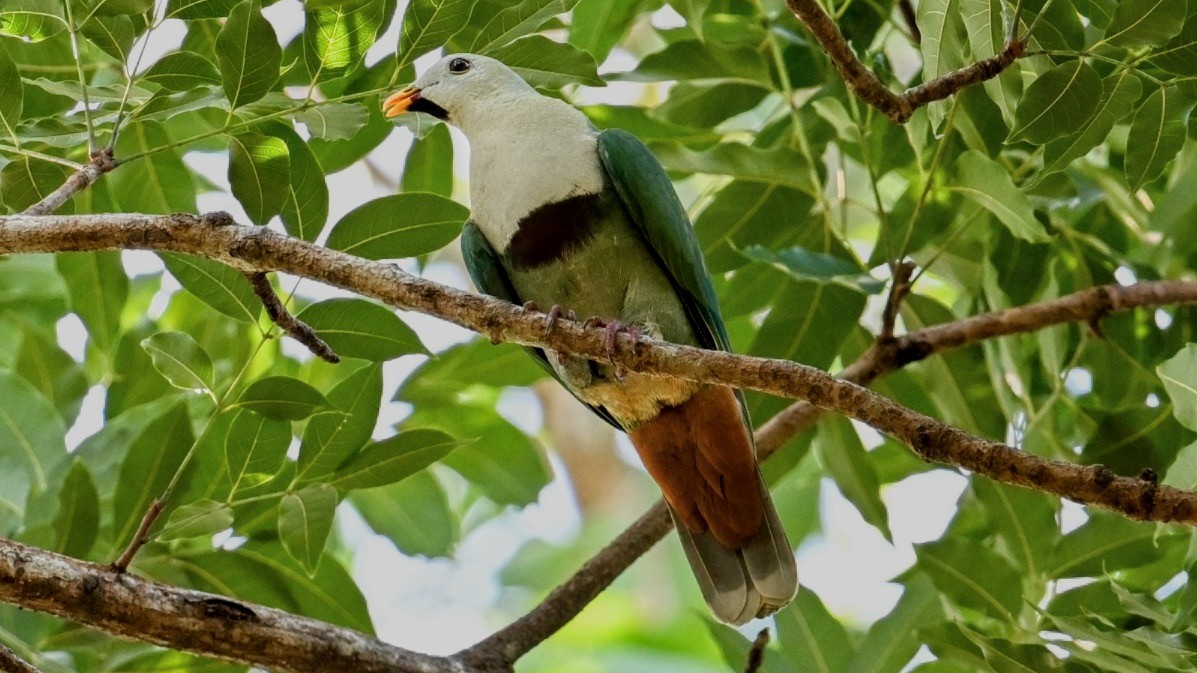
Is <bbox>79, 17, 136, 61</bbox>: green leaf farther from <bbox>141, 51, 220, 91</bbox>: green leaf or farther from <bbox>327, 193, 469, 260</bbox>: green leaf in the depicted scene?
<bbox>327, 193, 469, 260</bbox>: green leaf

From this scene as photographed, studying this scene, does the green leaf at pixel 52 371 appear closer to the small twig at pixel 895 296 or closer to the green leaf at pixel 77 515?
the green leaf at pixel 77 515

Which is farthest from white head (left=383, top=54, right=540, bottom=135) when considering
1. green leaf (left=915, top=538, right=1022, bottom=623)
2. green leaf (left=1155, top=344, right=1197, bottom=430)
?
green leaf (left=1155, top=344, right=1197, bottom=430)

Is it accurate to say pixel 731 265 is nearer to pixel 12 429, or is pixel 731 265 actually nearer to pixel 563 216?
pixel 563 216

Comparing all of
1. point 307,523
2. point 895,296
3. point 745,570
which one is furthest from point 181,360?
point 895,296

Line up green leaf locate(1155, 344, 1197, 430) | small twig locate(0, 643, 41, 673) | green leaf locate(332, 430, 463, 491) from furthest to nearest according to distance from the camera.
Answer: green leaf locate(332, 430, 463, 491) < green leaf locate(1155, 344, 1197, 430) < small twig locate(0, 643, 41, 673)

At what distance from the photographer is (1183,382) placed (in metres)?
2.18

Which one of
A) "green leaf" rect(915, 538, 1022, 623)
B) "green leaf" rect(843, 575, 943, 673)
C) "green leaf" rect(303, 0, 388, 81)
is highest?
"green leaf" rect(303, 0, 388, 81)

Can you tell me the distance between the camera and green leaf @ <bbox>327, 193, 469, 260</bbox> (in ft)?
7.93

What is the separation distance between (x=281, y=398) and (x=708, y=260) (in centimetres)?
125

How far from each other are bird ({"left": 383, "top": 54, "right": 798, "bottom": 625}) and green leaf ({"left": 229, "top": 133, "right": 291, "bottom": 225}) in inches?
21.4

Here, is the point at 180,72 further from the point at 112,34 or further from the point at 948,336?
the point at 948,336

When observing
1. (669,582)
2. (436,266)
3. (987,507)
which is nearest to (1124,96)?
(987,507)

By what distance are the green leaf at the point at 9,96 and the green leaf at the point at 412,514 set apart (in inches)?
51.7

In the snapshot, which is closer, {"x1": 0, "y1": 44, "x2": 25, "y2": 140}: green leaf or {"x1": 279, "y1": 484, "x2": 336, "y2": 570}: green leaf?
{"x1": 0, "y1": 44, "x2": 25, "y2": 140}: green leaf
